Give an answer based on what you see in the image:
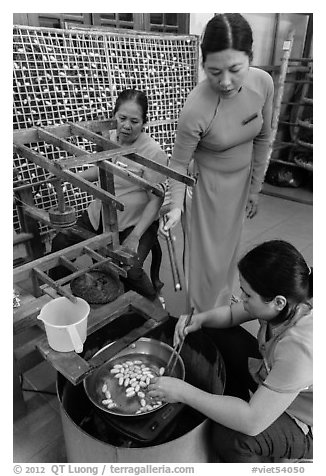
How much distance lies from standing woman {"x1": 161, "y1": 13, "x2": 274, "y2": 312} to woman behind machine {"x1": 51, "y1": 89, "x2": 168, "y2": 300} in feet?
0.62

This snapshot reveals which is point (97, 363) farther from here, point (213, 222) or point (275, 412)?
point (213, 222)

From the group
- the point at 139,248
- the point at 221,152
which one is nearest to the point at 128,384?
the point at 139,248

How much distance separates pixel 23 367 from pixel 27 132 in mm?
969

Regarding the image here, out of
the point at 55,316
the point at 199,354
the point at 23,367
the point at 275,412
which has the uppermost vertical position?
the point at 55,316

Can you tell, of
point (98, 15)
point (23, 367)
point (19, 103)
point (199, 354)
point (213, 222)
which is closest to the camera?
point (199, 354)

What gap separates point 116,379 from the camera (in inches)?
50.8

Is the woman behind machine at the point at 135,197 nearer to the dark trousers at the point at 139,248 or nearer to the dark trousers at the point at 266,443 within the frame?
the dark trousers at the point at 139,248

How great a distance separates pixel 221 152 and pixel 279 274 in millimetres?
770

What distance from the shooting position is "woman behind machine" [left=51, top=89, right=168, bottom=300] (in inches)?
63.9

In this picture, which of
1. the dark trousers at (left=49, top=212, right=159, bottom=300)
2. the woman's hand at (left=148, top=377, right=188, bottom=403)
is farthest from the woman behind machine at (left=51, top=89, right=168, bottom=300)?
the woman's hand at (left=148, top=377, right=188, bottom=403)

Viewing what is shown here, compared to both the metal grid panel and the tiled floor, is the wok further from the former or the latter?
the metal grid panel

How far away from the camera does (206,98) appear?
4.54 feet
